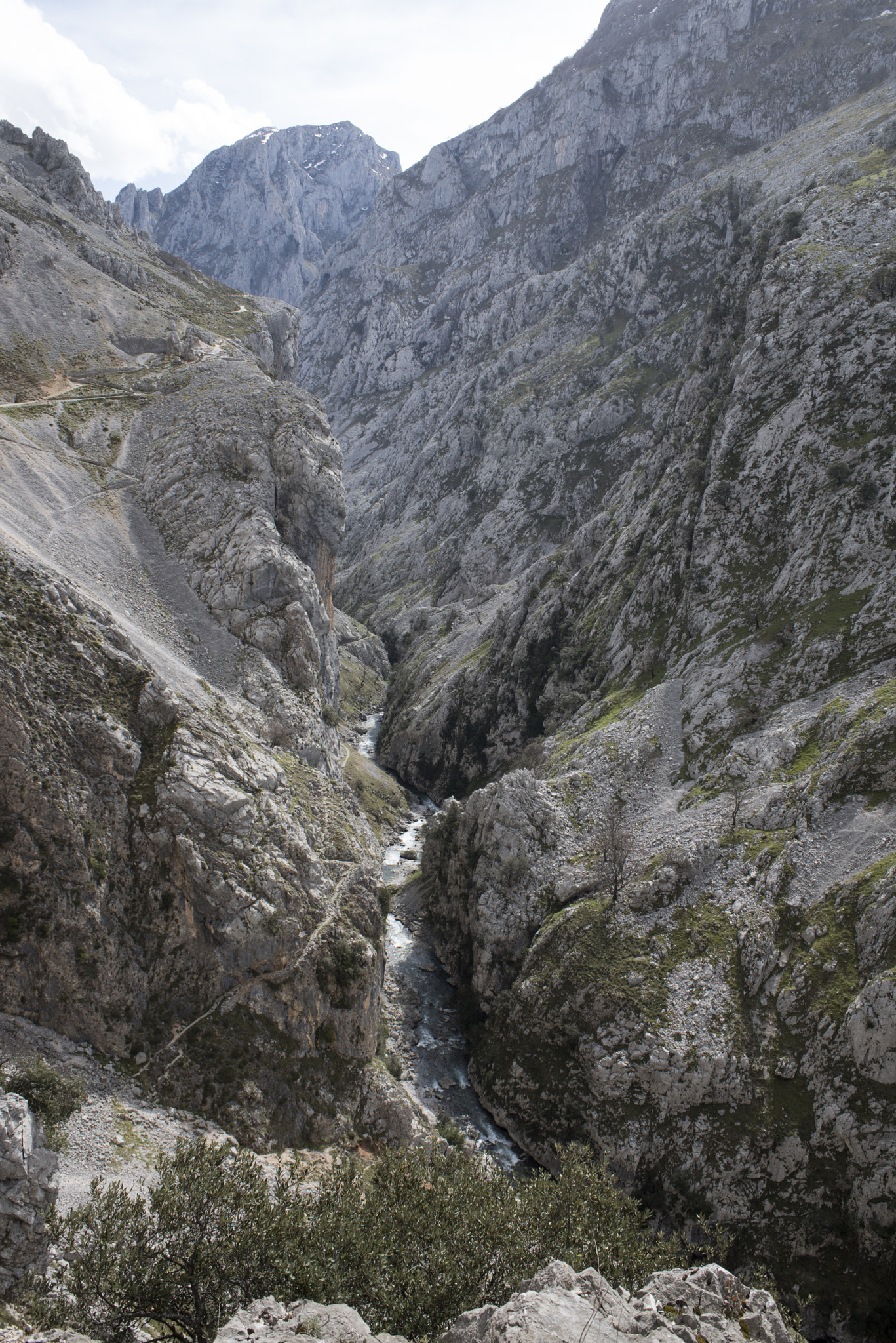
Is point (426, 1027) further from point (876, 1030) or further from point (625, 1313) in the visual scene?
point (625, 1313)

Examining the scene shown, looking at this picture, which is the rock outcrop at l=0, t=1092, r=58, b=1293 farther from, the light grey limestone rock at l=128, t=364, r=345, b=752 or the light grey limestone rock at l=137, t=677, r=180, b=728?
the light grey limestone rock at l=128, t=364, r=345, b=752

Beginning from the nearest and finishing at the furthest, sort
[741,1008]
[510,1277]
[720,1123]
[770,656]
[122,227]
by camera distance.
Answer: [510,1277]
[720,1123]
[741,1008]
[770,656]
[122,227]

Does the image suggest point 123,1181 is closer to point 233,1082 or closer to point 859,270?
point 233,1082

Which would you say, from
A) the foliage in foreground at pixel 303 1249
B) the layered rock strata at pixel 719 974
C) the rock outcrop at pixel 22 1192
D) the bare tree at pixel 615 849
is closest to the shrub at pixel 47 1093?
the foliage in foreground at pixel 303 1249

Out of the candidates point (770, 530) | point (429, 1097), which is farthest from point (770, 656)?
point (429, 1097)

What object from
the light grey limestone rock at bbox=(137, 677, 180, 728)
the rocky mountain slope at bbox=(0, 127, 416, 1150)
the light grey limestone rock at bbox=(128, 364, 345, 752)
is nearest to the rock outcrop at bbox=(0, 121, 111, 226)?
the rocky mountain slope at bbox=(0, 127, 416, 1150)

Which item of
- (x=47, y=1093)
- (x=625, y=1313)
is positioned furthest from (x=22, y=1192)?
(x=625, y=1313)

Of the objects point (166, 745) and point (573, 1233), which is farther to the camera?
point (166, 745)

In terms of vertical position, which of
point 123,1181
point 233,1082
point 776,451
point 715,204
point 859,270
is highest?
point 715,204
